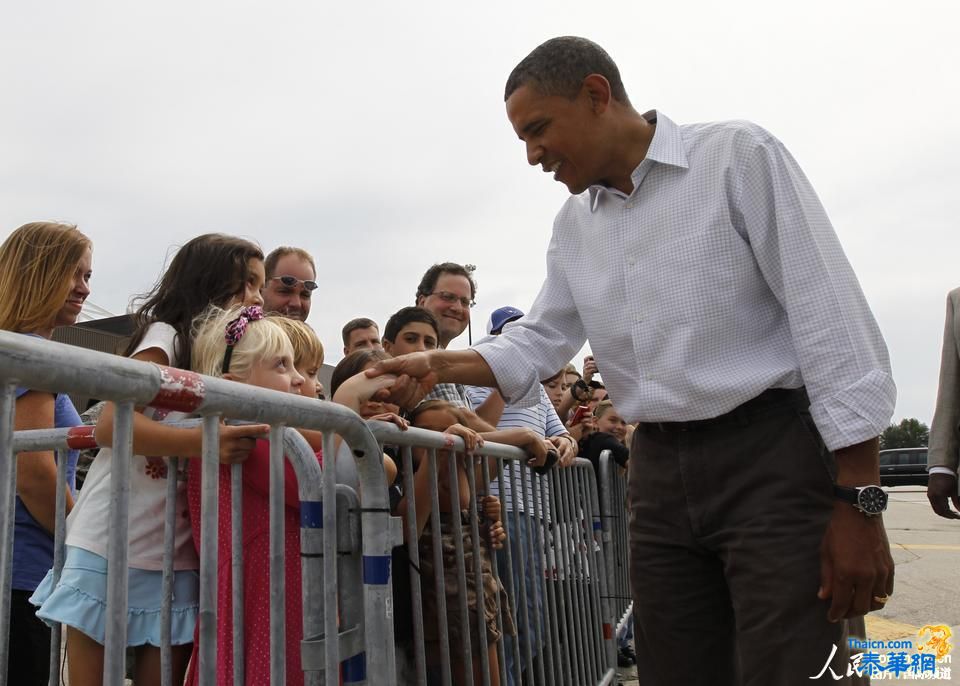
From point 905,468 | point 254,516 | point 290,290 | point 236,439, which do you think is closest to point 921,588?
point 290,290

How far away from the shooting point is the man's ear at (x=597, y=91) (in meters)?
2.22

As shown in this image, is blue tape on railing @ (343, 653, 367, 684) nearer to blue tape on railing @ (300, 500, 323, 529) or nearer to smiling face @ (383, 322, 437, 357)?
blue tape on railing @ (300, 500, 323, 529)

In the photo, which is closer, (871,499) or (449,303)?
(871,499)

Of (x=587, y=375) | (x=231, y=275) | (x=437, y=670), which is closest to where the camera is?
(x=437, y=670)

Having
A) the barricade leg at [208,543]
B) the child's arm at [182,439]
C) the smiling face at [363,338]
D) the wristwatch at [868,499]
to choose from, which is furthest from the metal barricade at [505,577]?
the smiling face at [363,338]

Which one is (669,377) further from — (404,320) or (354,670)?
(404,320)

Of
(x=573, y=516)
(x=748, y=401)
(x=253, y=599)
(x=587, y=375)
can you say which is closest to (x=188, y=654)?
(x=253, y=599)

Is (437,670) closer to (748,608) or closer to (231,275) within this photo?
(748,608)

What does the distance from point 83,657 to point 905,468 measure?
3287 cm

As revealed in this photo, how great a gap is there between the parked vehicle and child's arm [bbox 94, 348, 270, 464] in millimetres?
31687

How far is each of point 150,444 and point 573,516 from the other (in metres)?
2.27

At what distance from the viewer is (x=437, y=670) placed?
2.51 m

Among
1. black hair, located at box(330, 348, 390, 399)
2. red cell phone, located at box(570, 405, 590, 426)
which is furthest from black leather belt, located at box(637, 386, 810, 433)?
red cell phone, located at box(570, 405, 590, 426)

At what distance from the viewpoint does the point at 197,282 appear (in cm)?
268
